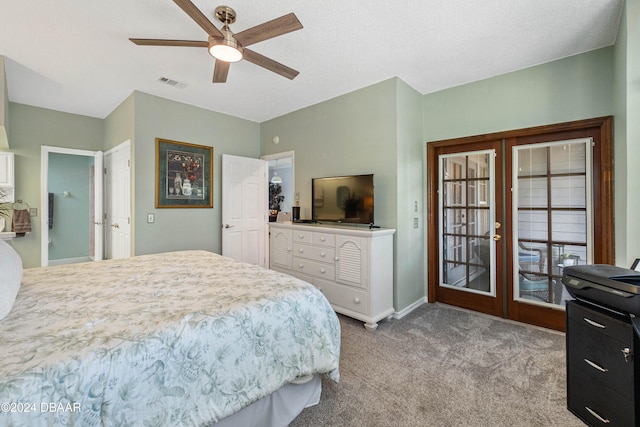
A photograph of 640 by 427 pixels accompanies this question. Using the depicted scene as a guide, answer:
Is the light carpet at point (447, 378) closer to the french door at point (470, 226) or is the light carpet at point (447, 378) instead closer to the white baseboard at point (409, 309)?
the white baseboard at point (409, 309)

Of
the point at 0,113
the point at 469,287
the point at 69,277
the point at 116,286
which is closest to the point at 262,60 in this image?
the point at 116,286

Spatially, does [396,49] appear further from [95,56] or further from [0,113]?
[0,113]

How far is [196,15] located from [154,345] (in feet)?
6.01

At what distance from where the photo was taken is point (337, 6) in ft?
6.61

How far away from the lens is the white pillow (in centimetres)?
118

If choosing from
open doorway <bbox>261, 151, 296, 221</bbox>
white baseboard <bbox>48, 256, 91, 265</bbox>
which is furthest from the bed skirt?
open doorway <bbox>261, 151, 296, 221</bbox>

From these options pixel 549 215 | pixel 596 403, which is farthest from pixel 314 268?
pixel 549 215

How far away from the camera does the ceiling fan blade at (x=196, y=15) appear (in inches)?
63.1

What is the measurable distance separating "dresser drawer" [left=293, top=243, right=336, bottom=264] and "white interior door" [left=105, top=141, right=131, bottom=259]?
7.09 ft

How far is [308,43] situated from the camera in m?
2.47

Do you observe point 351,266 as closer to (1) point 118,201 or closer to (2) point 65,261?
(1) point 118,201

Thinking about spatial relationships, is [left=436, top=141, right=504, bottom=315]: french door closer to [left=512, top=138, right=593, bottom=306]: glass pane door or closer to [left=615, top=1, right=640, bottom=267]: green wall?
[left=512, top=138, right=593, bottom=306]: glass pane door

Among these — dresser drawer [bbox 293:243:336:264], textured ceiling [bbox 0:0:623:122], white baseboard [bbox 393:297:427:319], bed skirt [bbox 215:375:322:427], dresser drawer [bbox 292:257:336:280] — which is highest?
textured ceiling [bbox 0:0:623:122]

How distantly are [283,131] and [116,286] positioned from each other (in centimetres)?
335
